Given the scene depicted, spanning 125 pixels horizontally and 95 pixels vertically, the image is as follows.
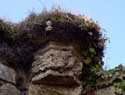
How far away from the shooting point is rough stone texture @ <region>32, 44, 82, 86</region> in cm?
512

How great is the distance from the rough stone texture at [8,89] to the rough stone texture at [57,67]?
237mm

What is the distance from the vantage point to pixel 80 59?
209 inches

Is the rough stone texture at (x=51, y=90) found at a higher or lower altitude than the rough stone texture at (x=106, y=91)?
lower

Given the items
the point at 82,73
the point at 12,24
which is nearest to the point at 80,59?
the point at 82,73

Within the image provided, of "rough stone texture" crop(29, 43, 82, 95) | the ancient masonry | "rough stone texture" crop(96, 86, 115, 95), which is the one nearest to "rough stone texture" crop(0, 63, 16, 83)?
the ancient masonry

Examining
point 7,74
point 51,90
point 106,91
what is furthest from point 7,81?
point 106,91

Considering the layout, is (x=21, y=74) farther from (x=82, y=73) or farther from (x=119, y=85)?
(x=119, y=85)

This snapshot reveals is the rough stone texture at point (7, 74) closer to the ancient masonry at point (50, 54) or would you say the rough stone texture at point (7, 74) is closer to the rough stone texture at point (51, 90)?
the ancient masonry at point (50, 54)

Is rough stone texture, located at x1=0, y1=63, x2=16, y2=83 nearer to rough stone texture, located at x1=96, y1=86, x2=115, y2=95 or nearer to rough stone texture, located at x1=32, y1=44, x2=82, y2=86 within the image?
rough stone texture, located at x1=32, y1=44, x2=82, y2=86

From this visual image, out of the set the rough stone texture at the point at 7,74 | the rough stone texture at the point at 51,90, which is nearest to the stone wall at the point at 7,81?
the rough stone texture at the point at 7,74

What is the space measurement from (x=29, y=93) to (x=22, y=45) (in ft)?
2.07

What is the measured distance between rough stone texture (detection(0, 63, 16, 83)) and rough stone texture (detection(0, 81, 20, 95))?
0.07 meters

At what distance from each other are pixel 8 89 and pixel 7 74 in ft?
0.64

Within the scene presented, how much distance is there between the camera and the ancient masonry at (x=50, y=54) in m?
5.14
